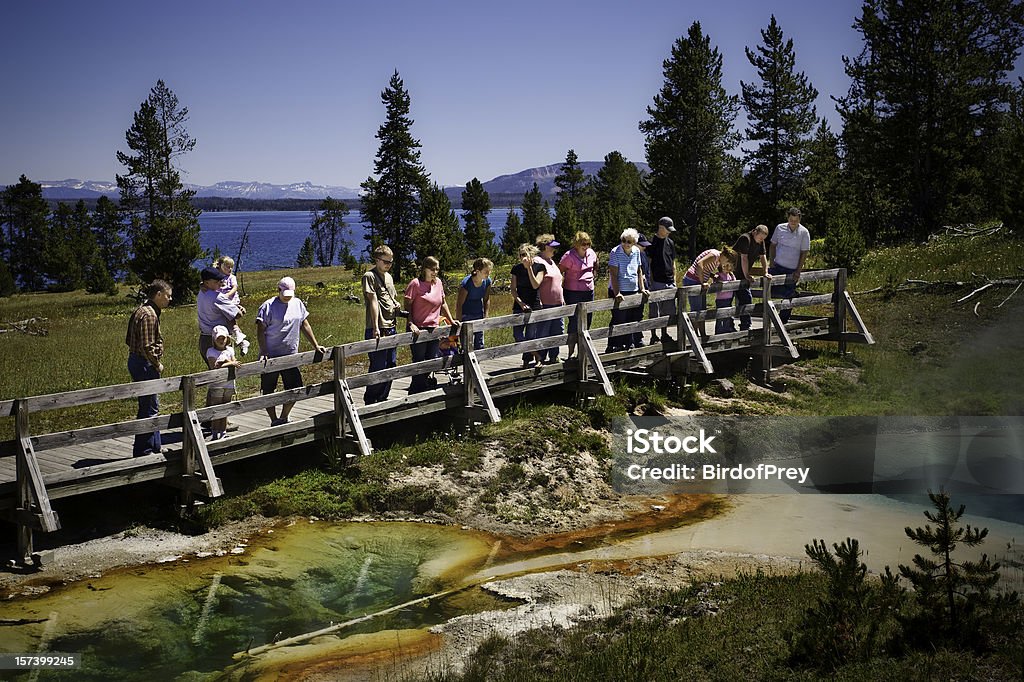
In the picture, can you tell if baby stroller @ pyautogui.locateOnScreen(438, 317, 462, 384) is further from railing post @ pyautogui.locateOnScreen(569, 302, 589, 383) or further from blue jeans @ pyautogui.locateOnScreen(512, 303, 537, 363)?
railing post @ pyautogui.locateOnScreen(569, 302, 589, 383)

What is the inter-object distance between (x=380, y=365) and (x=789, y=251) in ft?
28.3

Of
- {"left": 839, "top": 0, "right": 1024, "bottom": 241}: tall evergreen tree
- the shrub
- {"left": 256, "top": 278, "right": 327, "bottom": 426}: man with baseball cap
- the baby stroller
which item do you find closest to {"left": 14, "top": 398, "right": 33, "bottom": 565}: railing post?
{"left": 256, "top": 278, "right": 327, "bottom": 426}: man with baseball cap

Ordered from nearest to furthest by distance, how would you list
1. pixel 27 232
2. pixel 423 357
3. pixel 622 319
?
pixel 423 357 < pixel 622 319 < pixel 27 232

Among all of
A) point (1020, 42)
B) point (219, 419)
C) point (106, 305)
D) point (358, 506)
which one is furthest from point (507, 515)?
point (106, 305)

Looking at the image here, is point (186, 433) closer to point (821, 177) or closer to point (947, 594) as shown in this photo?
point (947, 594)

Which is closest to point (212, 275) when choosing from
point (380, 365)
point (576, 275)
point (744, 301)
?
point (380, 365)

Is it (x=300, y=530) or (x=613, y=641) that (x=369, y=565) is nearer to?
(x=300, y=530)

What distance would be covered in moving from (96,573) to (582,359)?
7334 mm

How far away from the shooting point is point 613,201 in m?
76.1

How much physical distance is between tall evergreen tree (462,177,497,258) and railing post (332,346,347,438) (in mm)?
51345

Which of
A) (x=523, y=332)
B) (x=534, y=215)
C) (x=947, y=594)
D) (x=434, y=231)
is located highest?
(x=534, y=215)

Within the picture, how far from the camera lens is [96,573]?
9117mm

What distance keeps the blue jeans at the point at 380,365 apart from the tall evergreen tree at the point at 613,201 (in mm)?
39872

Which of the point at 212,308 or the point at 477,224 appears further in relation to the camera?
the point at 477,224
